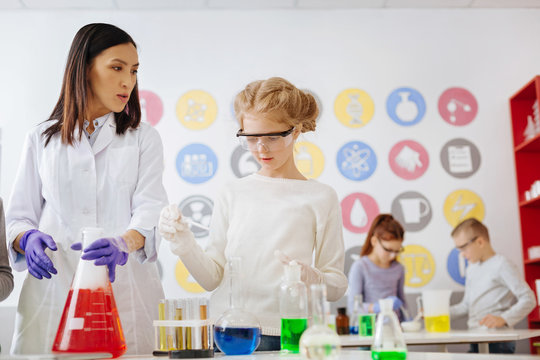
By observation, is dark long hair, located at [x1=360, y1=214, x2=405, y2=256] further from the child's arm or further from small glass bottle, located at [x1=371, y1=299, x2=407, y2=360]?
small glass bottle, located at [x1=371, y1=299, x2=407, y2=360]

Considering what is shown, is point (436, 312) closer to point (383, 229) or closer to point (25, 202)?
point (383, 229)

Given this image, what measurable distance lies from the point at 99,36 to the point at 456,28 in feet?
11.7

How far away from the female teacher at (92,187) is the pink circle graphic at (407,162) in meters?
2.92

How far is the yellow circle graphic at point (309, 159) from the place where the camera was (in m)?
4.50

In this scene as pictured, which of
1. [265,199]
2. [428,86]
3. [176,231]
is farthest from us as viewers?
[428,86]

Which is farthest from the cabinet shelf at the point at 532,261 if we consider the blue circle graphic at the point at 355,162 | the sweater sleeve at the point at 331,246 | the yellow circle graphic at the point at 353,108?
the sweater sleeve at the point at 331,246

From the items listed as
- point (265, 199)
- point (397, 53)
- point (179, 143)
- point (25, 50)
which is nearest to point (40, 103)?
point (25, 50)

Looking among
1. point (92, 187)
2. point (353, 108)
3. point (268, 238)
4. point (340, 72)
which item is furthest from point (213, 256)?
point (340, 72)

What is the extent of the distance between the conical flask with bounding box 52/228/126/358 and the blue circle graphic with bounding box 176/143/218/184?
10.2 feet

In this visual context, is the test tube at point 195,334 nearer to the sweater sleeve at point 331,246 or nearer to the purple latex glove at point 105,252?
the purple latex glove at point 105,252

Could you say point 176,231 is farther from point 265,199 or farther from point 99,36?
point 99,36

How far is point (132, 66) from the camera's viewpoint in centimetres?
190

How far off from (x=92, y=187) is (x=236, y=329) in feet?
2.44

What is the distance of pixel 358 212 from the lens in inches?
176
